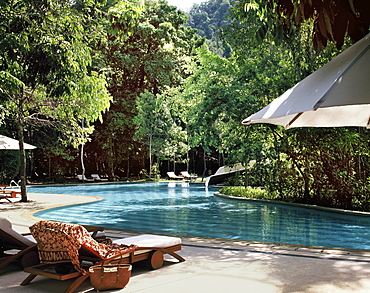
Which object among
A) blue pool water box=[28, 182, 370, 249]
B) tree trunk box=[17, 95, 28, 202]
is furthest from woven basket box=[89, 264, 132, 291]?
tree trunk box=[17, 95, 28, 202]

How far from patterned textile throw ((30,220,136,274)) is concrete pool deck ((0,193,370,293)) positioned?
1.22ft

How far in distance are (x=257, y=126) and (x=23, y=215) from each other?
734cm

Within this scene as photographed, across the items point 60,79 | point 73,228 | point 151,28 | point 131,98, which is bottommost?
point 73,228

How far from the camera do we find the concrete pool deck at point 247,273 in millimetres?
3988

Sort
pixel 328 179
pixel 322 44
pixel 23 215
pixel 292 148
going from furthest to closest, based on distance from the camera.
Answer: pixel 292 148 → pixel 328 179 → pixel 23 215 → pixel 322 44

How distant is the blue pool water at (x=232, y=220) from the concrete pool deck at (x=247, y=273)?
1.96m

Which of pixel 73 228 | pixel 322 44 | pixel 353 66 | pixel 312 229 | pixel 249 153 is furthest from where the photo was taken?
pixel 249 153

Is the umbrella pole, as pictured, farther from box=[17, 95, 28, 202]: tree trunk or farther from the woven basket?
the woven basket

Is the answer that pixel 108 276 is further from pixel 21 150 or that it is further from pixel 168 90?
pixel 168 90

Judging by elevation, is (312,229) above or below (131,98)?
below

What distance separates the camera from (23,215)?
9.81 meters

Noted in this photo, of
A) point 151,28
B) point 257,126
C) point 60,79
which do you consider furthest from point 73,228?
point 151,28

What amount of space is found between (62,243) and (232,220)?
6645 mm

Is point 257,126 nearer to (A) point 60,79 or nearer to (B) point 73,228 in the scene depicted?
(A) point 60,79
